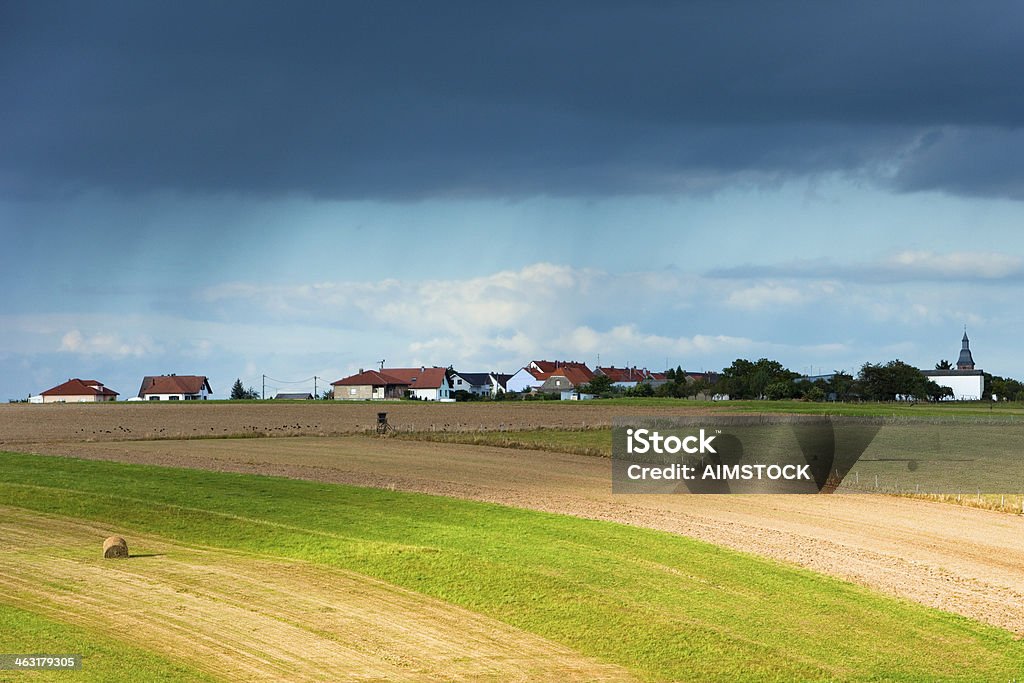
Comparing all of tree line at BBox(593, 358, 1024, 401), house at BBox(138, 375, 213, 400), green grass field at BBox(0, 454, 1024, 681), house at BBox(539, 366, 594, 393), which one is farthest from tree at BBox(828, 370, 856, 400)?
green grass field at BBox(0, 454, 1024, 681)

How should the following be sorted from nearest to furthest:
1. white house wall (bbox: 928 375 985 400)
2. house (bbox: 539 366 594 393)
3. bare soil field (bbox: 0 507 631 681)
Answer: bare soil field (bbox: 0 507 631 681) < white house wall (bbox: 928 375 985 400) < house (bbox: 539 366 594 393)

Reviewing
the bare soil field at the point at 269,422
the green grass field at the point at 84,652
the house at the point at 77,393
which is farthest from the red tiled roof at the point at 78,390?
the green grass field at the point at 84,652

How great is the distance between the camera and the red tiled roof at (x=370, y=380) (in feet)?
562

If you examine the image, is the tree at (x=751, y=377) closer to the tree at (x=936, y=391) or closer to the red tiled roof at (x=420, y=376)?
the tree at (x=936, y=391)

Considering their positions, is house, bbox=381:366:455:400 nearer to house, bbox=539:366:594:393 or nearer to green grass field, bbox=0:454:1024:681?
house, bbox=539:366:594:393

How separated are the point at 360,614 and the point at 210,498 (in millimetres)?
11822

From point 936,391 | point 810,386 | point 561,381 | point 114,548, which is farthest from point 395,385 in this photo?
point 114,548

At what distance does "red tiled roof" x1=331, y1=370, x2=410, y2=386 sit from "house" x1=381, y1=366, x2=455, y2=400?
199 centimetres

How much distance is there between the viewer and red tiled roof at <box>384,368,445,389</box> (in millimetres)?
175000

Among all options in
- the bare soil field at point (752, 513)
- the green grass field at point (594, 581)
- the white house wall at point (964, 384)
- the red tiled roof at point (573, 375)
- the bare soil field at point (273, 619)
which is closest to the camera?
the bare soil field at point (273, 619)

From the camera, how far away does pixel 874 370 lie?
141000 millimetres

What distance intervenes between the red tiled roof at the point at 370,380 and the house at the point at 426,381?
1991 mm

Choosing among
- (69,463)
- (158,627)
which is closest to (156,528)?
(158,627)

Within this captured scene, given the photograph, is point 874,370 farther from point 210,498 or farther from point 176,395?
point 210,498
